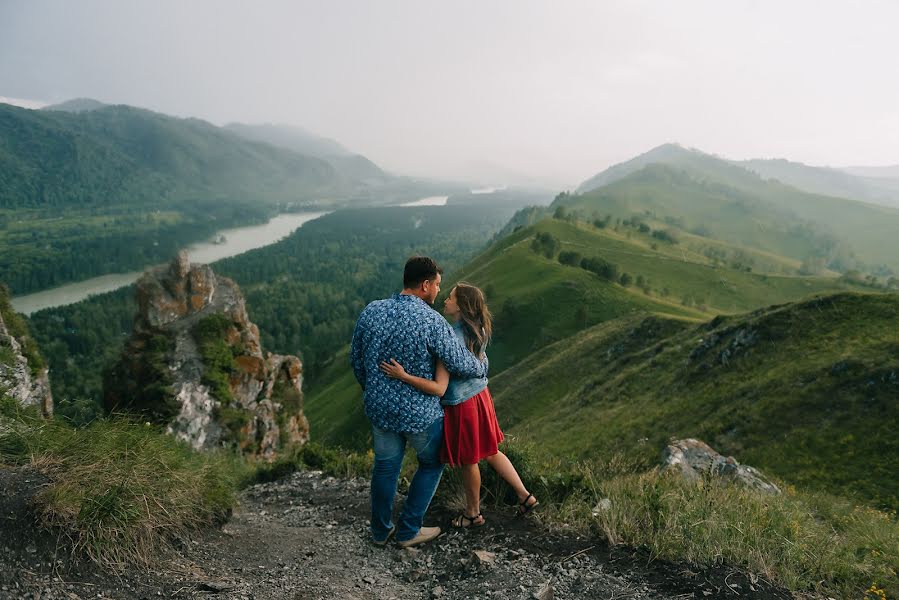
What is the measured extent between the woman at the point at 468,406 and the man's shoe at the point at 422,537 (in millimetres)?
354

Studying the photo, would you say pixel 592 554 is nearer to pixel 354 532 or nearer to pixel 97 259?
pixel 354 532

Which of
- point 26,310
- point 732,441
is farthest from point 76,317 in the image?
point 732,441

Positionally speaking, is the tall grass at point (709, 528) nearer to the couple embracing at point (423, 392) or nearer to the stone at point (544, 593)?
the couple embracing at point (423, 392)

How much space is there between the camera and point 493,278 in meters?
90.6

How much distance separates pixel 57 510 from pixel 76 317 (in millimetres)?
107835

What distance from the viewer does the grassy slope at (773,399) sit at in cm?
1692

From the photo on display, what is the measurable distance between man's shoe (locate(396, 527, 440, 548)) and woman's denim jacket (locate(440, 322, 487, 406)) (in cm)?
170

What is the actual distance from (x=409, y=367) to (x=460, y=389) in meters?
0.71

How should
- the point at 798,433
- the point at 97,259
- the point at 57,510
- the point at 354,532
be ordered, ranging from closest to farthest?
the point at 57,510
the point at 354,532
the point at 798,433
the point at 97,259

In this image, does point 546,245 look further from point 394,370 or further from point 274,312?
point 394,370

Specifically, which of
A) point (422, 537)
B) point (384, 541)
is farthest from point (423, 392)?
point (384, 541)

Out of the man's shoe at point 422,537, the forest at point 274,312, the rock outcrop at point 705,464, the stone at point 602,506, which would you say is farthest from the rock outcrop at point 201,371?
the rock outcrop at point 705,464

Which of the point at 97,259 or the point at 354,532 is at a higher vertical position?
the point at 354,532

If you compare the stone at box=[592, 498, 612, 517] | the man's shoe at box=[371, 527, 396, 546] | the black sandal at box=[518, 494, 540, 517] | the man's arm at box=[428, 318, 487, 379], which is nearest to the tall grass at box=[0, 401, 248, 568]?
the man's shoe at box=[371, 527, 396, 546]
